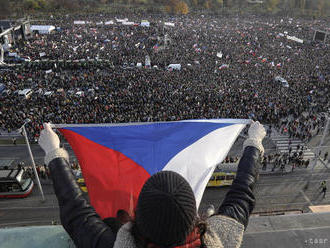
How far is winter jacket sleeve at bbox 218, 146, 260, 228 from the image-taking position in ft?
9.35

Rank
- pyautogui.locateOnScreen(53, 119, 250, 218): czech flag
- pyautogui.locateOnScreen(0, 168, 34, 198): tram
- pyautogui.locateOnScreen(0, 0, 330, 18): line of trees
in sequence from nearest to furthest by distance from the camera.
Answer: pyautogui.locateOnScreen(53, 119, 250, 218): czech flag, pyautogui.locateOnScreen(0, 168, 34, 198): tram, pyautogui.locateOnScreen(0, 0, 330, 18): line of trees

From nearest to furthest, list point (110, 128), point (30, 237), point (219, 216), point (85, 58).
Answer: point (219, 216)
point (110, 128)
point (30, 237)
point (85, 58)

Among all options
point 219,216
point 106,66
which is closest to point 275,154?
point 219,216

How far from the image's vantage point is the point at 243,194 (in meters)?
3.03

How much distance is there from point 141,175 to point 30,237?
3643 mm

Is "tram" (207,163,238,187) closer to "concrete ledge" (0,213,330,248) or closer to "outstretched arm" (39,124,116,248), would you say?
"concrete ledge" (0,213,330,248)

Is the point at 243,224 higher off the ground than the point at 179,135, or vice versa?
the point at 243,224

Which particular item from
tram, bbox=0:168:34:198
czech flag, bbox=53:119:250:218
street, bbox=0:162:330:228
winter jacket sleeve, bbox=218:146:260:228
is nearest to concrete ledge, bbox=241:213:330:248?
czech flag, bbox=53:119:250:218

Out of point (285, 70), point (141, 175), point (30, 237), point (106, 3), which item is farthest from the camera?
point (106, 3)

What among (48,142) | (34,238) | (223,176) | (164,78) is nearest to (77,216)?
(48,142)

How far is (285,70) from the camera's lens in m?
38.3

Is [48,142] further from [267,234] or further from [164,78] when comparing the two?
[164,78]

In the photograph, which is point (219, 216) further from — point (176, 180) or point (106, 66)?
point (106, 66)

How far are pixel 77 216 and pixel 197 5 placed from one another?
341ft
